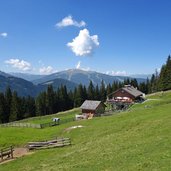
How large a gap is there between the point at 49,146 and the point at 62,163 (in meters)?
14.6

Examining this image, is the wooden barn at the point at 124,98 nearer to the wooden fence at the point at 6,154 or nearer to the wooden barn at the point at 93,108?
the wooden barn at the point at 93,108

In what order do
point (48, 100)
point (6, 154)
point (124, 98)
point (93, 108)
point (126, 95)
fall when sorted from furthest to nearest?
point (48, 100) → point (124, 98) → point (126, 95) → point (93, 108) → point (6, 154)

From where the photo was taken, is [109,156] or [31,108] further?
[31,108]

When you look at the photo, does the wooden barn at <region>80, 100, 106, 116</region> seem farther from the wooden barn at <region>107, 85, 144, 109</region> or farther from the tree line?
the tree line

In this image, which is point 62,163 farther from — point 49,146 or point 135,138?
point 49,146

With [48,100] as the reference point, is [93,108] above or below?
below

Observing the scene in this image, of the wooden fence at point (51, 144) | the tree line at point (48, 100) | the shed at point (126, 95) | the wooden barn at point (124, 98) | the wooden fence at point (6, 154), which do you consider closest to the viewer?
the wooden fence at point (6, 154)

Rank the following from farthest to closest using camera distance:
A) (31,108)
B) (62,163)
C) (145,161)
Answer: (31,108) → (62,163) → (145,161)

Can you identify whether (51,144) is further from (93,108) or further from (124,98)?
(124,98)

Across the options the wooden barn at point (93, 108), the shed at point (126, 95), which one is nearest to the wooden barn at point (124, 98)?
the shed at point (126, 95)

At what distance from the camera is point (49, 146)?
145 ft

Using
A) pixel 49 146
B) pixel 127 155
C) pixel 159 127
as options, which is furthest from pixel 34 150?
pixel 127 155

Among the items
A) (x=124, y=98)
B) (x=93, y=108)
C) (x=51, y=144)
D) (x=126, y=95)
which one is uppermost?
(x=126, y=95)

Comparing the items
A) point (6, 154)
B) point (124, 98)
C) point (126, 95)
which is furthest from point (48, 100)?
point (6, 154)
